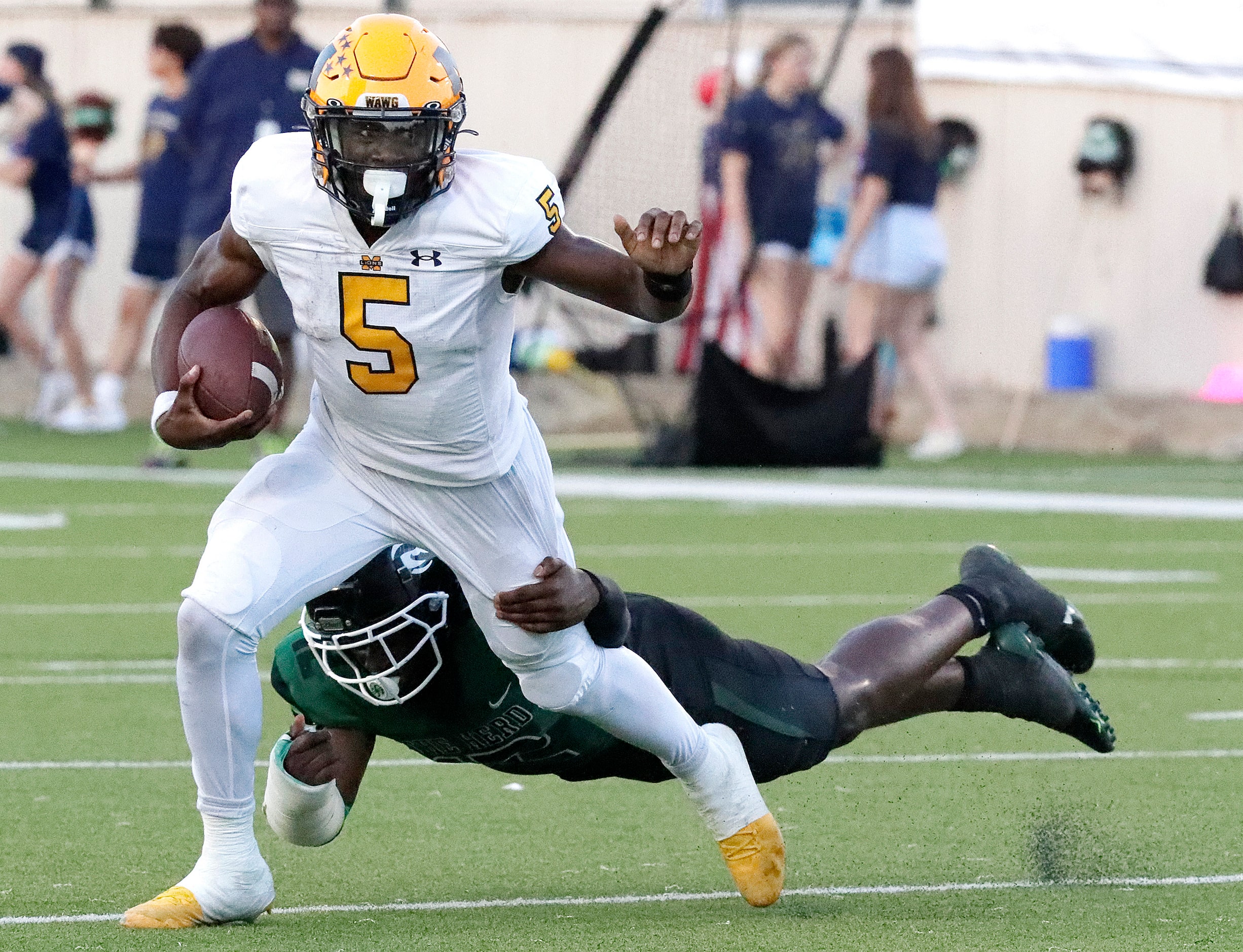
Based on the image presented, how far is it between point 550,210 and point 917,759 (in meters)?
1.96

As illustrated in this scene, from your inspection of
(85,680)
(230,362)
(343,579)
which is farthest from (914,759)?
(85,680)

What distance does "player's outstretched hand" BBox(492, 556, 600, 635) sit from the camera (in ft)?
13.8

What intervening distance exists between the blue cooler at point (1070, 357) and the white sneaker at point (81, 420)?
5.89m

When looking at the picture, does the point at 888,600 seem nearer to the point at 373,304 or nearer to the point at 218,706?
the point at 373,304

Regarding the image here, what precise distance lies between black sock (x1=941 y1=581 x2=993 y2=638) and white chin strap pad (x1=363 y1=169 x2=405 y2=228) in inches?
57.5

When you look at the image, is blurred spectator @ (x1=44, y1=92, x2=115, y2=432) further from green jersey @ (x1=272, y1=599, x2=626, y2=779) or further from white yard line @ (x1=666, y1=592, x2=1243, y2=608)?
green jersey @ (x1=272, y1=599, x2=626, y2=779)

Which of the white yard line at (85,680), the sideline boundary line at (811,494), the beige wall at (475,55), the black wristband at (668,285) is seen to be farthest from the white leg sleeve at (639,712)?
the beige wall at (475,55)

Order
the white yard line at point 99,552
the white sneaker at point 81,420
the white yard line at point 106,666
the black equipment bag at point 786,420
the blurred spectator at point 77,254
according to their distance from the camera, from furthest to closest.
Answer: the blurred spectator at point 77,254 → the white sneaker at point 81,420 → the black equipment bag at point 786,420 → the white yard line at point 99,552 → the white yard line at point 106,666

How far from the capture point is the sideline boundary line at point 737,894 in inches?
167

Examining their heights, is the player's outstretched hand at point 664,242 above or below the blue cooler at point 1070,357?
above

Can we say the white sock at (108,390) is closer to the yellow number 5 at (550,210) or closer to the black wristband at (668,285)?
the yellow number 5 at (550,210)

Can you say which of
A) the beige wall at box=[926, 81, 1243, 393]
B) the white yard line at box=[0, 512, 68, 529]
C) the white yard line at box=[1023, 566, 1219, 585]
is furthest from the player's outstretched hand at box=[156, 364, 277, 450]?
the beige wall at box=[926, 81, 1243, 393]

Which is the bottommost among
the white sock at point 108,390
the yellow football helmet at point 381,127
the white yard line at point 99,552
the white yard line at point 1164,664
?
the white sock at point 108,390

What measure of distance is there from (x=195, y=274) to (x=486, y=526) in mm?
745
